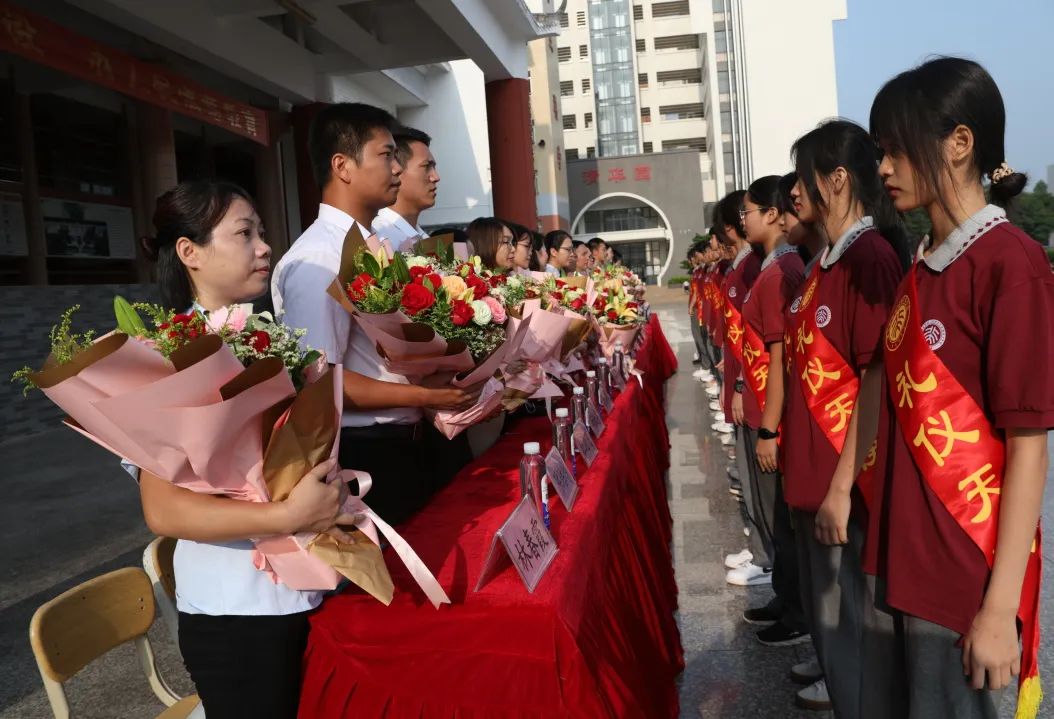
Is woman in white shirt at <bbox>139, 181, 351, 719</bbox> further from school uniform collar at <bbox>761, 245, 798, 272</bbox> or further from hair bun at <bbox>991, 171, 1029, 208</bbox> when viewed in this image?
school uniform collar at <bbox>761, 245, 798, 272</bbox>

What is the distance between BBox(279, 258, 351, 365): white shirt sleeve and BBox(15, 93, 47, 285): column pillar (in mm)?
7559

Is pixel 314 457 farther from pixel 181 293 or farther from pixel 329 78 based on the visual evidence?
pixel 329 78

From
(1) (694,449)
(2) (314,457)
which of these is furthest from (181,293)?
(1) (694,449)

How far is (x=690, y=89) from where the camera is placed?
136 feet

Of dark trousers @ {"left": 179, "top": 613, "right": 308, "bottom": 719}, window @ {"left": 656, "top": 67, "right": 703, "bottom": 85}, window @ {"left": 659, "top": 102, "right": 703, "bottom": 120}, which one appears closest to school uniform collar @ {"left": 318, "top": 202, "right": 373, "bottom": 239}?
dark trousers @ {"left": 179, "top": 613, "right": 308, "bottom": 719}

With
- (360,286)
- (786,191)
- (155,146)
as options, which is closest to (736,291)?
(786,191)

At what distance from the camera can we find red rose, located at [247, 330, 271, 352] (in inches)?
47.8

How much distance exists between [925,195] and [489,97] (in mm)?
9256

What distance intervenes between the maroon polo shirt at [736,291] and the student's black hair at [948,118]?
2369 millimetres

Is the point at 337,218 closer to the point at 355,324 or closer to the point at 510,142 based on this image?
the point at 355,324

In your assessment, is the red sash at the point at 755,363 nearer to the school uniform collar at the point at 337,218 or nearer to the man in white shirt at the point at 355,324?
the man in white shirt at the point at 355,324

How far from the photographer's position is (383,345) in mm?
1675

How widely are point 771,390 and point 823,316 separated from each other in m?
0.59

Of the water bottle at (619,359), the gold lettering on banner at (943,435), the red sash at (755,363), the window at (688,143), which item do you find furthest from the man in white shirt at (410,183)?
the window at (688,143)
